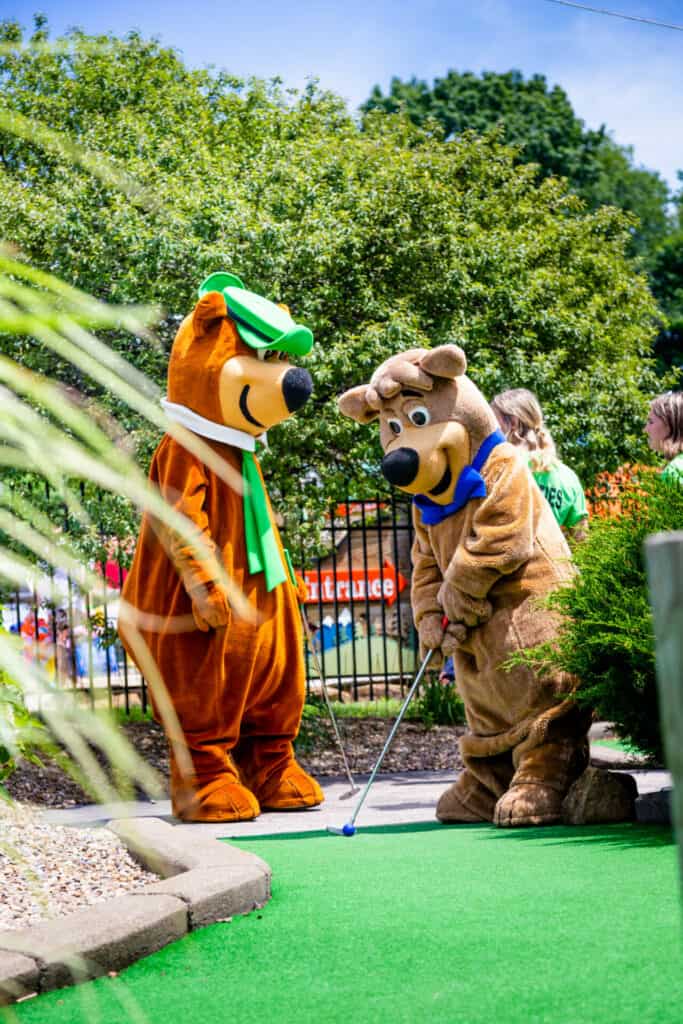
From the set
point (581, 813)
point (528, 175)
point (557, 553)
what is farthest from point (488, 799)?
point (528, 175)

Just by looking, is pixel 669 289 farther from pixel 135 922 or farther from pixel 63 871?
pixel 135 922

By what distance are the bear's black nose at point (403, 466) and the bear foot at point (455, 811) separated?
1.40 meters

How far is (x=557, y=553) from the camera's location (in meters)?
5.41

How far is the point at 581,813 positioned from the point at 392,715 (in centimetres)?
713

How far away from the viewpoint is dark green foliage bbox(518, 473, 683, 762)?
441cm

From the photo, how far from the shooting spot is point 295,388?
6.23 metres

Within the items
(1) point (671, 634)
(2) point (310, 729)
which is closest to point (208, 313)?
(2) point (310, 729)

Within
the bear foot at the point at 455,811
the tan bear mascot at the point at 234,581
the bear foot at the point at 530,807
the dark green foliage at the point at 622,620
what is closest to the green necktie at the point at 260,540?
the tan bear mascot at the point at 234,581

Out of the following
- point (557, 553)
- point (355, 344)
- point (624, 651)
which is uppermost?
point (355, 344)

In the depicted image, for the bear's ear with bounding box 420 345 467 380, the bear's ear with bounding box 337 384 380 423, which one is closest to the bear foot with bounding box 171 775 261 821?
→ the bear's ear with bounding box 337 384 380 423

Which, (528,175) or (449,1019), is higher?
(528,175)

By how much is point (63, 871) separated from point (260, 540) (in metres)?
2.32

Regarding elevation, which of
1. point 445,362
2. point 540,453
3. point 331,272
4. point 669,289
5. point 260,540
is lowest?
point 260,540

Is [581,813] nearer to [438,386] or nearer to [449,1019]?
[438,386]
